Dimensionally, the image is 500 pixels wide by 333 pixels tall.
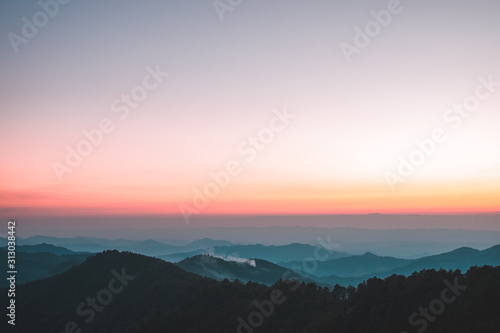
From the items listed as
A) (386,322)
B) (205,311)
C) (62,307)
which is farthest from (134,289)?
(386,322)

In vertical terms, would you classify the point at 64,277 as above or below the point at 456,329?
above

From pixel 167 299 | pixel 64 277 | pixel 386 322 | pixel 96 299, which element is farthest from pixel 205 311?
pixel 64 277

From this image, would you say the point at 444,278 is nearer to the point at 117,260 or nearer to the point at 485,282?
the point at 485,282

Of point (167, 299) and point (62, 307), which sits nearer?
point (167, 299)

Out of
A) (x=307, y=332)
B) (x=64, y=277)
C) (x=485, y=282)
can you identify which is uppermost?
(x=64, y=277)

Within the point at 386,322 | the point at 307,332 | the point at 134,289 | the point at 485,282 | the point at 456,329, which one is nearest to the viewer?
the point at 456,329

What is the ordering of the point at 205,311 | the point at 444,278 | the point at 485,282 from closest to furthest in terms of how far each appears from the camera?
the point at 485,282, the point at 444,278, the point at 205,311
